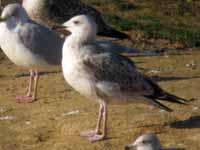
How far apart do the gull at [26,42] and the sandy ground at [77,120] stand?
0.42 metres

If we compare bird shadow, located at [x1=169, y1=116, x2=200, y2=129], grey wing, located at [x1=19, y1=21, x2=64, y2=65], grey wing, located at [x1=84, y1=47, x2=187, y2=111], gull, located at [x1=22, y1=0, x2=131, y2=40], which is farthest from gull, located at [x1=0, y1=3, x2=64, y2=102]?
gull, located at [x1=22, y1=0, x2=131, y2=40]

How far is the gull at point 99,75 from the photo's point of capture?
7961mm

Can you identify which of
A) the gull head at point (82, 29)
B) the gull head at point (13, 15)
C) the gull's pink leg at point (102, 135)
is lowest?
the gull's pink leg at point (102, 135)

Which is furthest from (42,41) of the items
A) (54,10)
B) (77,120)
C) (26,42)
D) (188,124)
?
(54,10)

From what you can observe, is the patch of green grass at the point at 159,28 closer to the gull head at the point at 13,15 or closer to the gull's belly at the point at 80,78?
the gull head at the point at 13,15

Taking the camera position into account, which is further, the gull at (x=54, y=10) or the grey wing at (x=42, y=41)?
the gull at (x=54, y=10)

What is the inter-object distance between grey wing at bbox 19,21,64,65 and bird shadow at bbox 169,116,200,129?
222cm

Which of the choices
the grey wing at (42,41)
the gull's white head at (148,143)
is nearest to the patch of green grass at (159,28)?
the grey wing at (42,41)

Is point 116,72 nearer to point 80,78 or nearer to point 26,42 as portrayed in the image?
point 80,78

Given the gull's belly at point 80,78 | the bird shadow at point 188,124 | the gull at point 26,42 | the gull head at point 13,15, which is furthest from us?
the gull head at point 13,15

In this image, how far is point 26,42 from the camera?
31.4ft

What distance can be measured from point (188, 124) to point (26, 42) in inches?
100

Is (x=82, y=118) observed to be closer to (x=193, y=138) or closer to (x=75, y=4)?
(x=193, y=138)

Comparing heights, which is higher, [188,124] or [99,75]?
[99,75]
